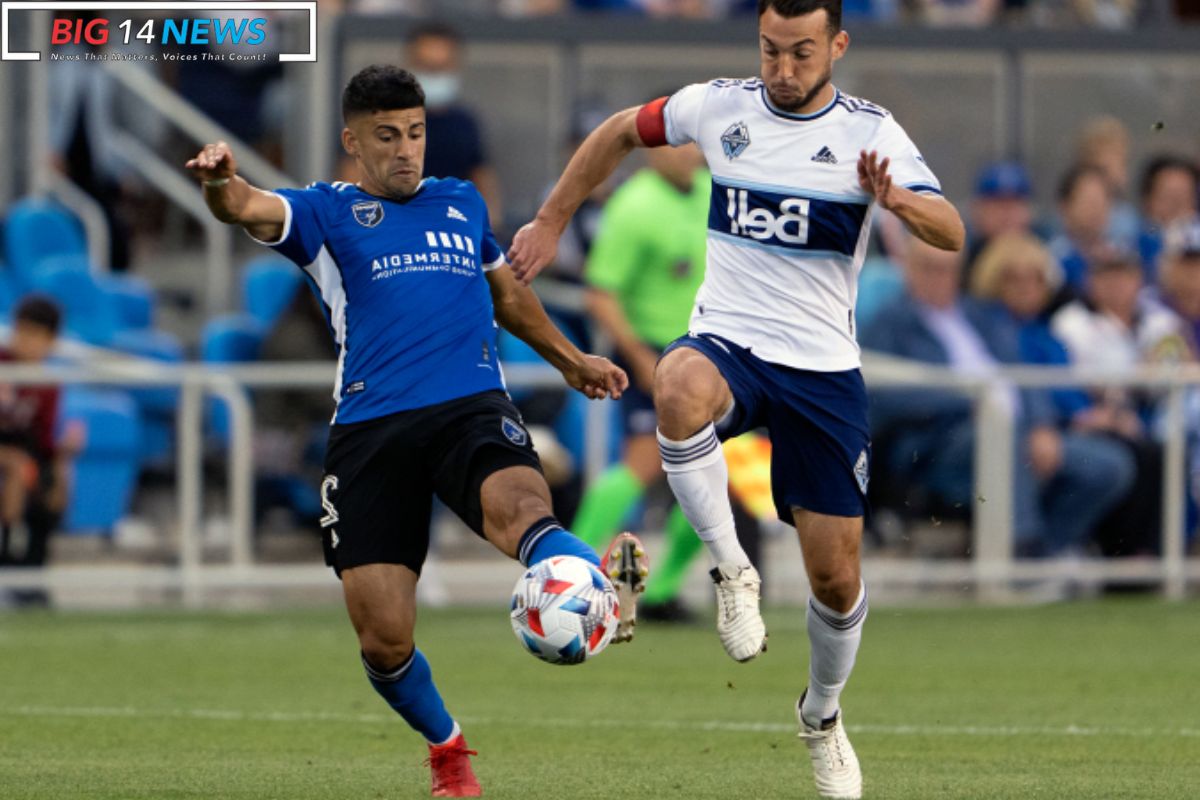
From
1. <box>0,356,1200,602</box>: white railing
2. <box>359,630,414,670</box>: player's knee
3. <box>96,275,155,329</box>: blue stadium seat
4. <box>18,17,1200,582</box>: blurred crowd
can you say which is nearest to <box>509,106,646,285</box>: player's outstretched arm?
<box>359,630,414,670</box>: player's knee

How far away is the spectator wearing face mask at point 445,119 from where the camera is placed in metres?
16.2

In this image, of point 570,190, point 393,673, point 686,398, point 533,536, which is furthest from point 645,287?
point 533,536

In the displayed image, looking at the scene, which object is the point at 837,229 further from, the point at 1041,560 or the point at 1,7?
the point at 1,7

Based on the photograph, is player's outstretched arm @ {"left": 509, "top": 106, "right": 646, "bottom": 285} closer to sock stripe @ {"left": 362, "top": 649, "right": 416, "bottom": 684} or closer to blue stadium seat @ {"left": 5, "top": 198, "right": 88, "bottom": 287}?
sock stripe @ {"left": 362, "top": 649, "right": 416, "bottom": 684}

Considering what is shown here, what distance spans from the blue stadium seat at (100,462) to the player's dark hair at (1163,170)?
7.14 meters

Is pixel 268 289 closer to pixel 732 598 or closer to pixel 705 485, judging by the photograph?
pixel 705 485

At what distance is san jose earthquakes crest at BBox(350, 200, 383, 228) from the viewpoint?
8164 millimetres

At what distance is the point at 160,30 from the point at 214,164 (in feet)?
33.9

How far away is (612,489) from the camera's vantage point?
46.2ft

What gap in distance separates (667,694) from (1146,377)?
503cm

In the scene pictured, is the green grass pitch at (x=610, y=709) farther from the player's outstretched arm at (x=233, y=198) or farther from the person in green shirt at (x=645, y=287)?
the player's outstretched arm at (x=233, y=198)

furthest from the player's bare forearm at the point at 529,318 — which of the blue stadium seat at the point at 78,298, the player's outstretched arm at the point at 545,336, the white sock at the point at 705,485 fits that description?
the blue stadium seat at the point at 78,298

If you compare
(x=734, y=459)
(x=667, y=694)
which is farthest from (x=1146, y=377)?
(x=667, y=694)

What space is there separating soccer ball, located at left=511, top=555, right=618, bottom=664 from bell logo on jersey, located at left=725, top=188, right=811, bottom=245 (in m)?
1.40
